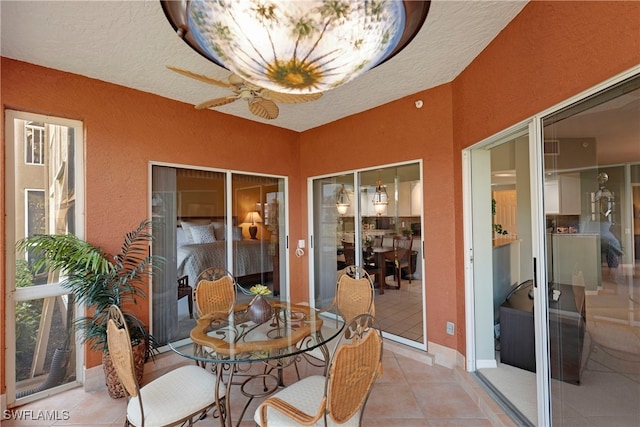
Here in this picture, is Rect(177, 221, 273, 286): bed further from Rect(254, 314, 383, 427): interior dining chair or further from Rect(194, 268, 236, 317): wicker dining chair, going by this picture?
Rect(254, 314, 383, 427): interior dining chair

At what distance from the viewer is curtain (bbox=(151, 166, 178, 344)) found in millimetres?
2912

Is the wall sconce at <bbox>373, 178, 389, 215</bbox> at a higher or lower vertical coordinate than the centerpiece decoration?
higher

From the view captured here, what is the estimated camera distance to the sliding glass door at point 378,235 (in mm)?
3123

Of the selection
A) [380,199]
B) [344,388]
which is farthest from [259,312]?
[380,199]

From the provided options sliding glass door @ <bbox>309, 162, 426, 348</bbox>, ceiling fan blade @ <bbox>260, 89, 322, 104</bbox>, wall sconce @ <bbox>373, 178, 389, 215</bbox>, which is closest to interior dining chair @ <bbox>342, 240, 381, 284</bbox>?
sliding glass door @ <bbox>309, 162, 426, 348</bbox>

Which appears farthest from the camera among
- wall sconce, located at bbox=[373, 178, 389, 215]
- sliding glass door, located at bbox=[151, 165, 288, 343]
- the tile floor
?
wall sconce, located at bbox=[373, 178, 389, 215]

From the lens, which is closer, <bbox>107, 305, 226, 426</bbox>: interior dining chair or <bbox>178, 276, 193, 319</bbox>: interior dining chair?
<bbox>107, 305, 226, 426</bbox>: interior dining chair

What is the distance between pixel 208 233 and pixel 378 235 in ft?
6.75

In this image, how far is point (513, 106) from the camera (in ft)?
6.20

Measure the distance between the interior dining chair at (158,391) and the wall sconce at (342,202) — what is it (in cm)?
247

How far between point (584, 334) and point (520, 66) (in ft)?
5.59

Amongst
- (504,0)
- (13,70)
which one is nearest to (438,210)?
(504,0)

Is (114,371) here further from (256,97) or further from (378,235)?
(378,235)

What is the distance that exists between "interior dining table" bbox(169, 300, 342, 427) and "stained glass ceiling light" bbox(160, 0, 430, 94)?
4.75 feet
